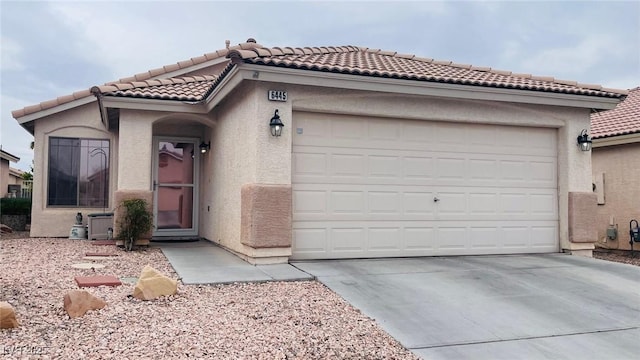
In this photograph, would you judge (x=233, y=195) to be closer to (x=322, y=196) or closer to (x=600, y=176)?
(x=322, y=196)

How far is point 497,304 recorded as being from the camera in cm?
579

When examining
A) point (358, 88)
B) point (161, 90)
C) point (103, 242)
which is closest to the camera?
point (358, 88)

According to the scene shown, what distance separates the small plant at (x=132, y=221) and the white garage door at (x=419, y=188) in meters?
3.76

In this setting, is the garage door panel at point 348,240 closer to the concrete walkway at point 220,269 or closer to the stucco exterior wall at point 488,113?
the concrete walkway at point 220,269

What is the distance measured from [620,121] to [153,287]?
546 inches

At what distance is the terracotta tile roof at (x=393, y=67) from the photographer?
305 inches

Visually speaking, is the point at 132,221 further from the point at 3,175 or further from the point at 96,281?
the point at 3,175

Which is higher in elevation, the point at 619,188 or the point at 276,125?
the point at 276,125

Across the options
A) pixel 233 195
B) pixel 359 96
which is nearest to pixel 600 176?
pixel 359 96

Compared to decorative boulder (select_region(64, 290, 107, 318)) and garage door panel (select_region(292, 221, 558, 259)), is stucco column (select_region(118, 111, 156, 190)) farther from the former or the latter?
decorative boulder (select_region(64, 290, 107, 318))

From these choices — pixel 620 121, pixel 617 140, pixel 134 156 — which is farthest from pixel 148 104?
pixel 620 121

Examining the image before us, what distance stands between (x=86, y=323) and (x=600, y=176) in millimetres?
13648

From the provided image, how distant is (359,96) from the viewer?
8445 millimetres

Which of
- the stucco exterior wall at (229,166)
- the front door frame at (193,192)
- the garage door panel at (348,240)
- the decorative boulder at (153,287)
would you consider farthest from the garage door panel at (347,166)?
the front door frame at (193,192)
